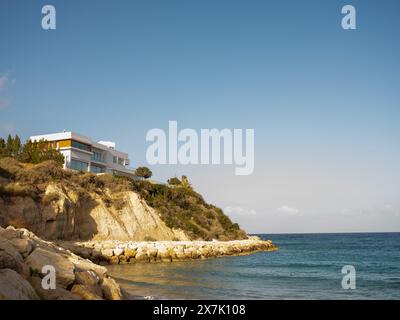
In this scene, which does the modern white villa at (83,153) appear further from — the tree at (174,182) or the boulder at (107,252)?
the boulder at (107,252)

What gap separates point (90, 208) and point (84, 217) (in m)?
1.38

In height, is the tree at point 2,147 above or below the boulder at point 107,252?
above

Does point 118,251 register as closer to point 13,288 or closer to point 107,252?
point 107,252

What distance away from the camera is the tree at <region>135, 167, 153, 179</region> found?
2498 inches

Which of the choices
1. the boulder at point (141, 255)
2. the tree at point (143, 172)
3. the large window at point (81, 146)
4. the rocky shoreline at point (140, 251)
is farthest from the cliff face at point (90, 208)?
the large window at point (81, 146)

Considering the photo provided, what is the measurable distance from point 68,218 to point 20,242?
2629cm

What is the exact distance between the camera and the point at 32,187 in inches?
1401

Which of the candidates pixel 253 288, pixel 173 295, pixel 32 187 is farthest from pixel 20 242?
pixel 32 187

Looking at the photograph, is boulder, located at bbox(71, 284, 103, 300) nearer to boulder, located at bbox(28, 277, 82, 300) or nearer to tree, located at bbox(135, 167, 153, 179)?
boulder, located at bbox(28, 277, 82, 300)

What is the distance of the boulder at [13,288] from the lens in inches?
295

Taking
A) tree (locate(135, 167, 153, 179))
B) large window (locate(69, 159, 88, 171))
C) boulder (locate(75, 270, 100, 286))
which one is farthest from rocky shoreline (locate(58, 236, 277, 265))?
tree (locate(135, 167, 153, 179))

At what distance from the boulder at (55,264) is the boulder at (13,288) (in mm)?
1398
